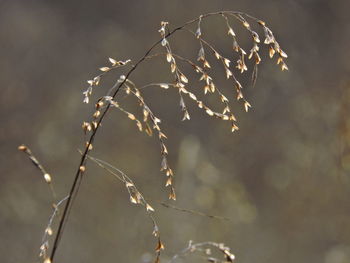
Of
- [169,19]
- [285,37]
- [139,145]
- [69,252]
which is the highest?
[169,19]

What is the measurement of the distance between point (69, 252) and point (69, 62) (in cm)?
65

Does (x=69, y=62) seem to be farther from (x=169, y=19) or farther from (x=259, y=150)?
(x=259, y=150)

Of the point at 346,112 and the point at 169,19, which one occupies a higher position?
the point at 169,19

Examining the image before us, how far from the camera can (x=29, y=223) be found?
196cm

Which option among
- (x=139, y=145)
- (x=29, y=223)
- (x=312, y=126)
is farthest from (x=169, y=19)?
(x=29, y=223)

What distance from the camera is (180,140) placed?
6.60 feet

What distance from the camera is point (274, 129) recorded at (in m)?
2.04

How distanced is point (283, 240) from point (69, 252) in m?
0.74

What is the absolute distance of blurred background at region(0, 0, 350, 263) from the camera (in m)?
1.95

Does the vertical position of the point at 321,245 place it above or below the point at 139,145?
below

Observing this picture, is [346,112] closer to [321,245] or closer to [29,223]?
[321,245]

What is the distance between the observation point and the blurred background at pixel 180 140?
1954mm

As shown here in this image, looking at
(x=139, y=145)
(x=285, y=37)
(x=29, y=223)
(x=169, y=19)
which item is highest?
(x=169, y=19)

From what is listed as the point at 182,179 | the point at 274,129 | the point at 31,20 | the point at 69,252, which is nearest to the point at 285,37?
the point at 274,129
